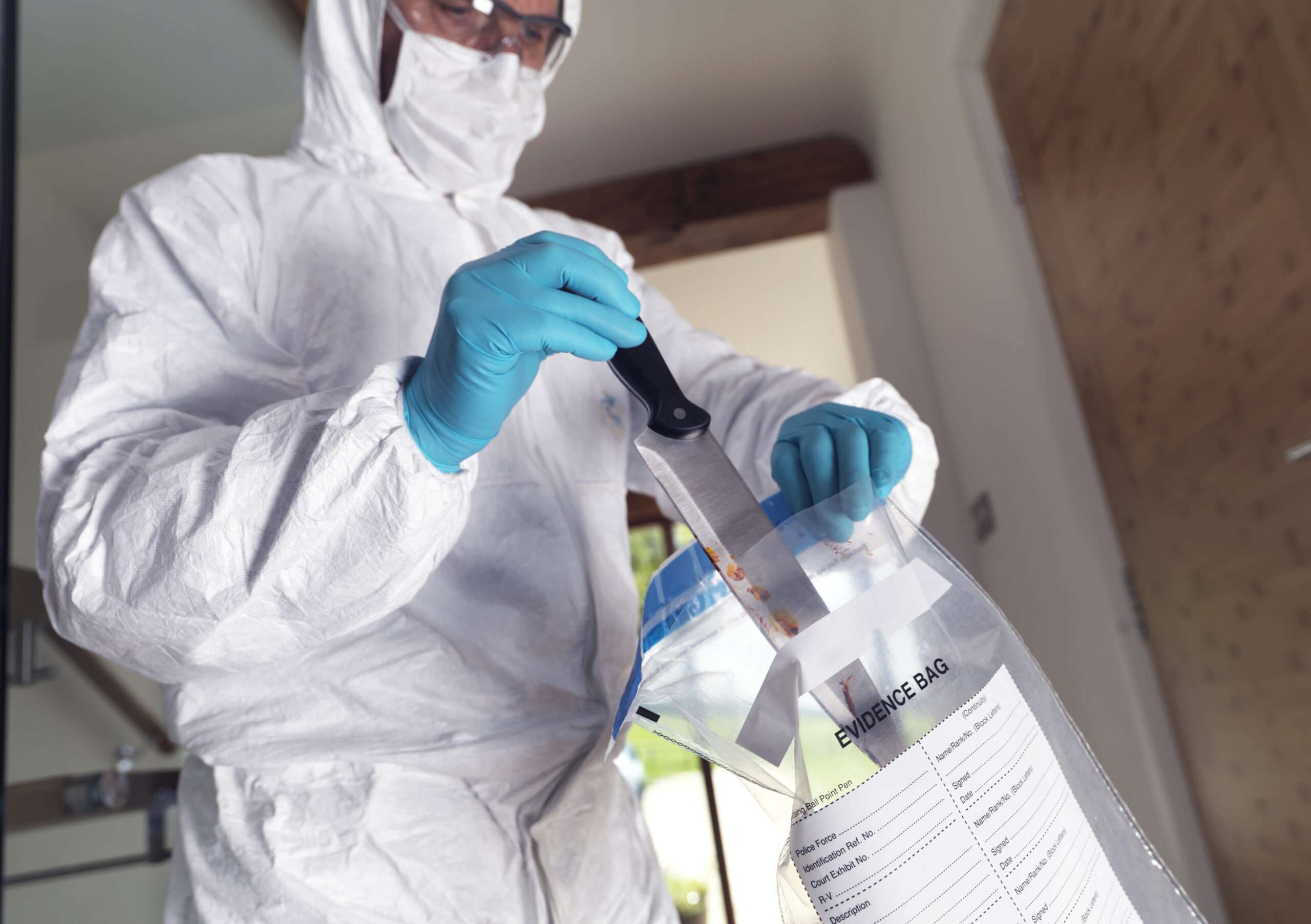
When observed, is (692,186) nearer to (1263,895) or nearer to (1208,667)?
(1208,667)

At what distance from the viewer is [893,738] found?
0.44 m

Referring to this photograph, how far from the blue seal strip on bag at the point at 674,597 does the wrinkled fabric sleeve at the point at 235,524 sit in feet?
0.38

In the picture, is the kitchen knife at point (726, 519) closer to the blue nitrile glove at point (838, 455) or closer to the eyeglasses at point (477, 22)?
the blue nitrile glove at point (838, 455)

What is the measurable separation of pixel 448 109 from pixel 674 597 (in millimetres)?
571

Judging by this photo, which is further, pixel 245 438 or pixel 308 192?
pixel 308 192

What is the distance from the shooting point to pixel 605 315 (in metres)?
0.54

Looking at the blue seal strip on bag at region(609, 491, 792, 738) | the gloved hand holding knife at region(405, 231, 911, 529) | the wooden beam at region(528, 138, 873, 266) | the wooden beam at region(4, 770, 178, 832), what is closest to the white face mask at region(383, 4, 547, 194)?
the gloved hand holding knife at region(405, 231, 911, 529)

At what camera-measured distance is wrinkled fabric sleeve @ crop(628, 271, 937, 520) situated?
732 mm

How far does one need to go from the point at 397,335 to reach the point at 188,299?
5.9 inches

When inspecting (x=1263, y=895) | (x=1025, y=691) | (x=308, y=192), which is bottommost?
(x=1263, y=895)

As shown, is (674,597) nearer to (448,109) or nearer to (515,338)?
(515,338)

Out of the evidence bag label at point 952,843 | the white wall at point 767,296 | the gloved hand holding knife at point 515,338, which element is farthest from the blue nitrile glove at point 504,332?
the white wall at point 767,296

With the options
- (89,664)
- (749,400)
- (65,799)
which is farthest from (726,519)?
(89,664)

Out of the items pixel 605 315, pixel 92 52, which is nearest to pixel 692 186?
pixel 92 52
